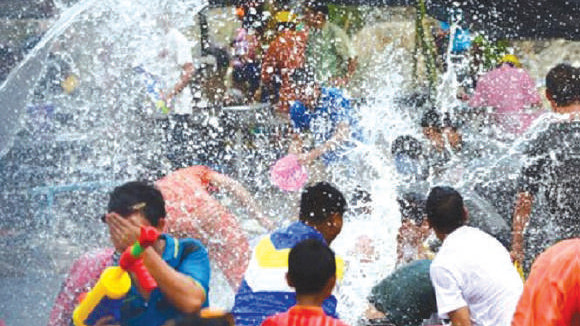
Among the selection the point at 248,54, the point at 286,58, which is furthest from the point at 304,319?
the point at 248,54

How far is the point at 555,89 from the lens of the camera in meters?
5.72

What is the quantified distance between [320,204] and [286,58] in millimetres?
5301

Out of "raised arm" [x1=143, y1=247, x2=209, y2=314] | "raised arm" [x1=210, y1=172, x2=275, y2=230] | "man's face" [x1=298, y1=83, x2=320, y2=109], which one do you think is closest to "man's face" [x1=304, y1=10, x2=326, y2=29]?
"man's face" [x1=298, y1=83, x2=320, y2=109]

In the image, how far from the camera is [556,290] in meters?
3.02

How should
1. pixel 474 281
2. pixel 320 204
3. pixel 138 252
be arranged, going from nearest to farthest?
pixel 138 252 → pixel 474 281 → pixel 320 204

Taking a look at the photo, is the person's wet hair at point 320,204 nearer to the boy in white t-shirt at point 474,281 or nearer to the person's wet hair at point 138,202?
the boy in white t-shirt at point 474,281

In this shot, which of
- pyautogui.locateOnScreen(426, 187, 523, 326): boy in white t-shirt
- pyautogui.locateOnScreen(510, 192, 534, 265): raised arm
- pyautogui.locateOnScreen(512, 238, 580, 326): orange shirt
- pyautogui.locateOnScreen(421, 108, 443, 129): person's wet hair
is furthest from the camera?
pyautogui.locateOnScreen(421, 108, 443, 129): person's wet hair

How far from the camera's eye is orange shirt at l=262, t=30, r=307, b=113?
911cm

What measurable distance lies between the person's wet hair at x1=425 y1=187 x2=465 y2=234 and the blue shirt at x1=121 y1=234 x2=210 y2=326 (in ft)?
4.12

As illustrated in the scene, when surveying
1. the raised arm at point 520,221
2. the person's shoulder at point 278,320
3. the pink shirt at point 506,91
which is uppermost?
the person's shoulder at point 278,320

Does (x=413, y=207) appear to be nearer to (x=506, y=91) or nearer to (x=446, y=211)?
(x=446, y=211)

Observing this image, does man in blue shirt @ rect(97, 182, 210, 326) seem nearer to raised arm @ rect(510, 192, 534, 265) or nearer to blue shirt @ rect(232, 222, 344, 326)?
blue shirt @ rect(232, 222, 344, 326)

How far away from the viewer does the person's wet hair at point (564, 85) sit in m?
5.61

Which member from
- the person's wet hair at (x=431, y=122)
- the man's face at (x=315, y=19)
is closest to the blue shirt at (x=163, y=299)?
the person's wet hair at (x=431, y=122)
